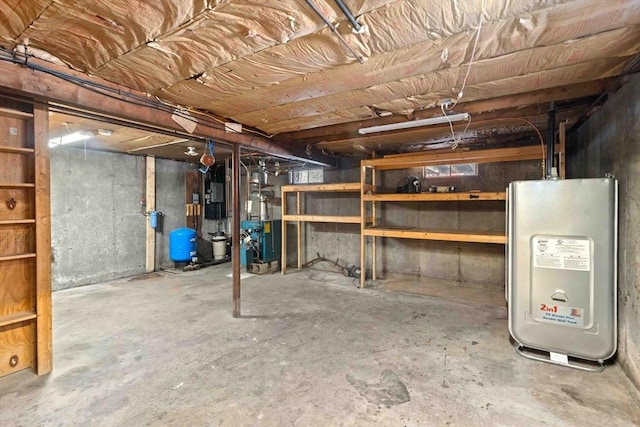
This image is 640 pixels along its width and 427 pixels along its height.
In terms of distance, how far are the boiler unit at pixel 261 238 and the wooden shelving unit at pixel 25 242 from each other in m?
3.30

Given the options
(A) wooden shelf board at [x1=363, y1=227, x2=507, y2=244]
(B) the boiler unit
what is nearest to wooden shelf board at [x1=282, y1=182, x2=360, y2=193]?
(A) wooden shelf board at [x1=363, y1=227, x2=507, y2=244]

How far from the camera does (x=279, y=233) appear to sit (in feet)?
19.0

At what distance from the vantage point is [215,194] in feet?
21.3

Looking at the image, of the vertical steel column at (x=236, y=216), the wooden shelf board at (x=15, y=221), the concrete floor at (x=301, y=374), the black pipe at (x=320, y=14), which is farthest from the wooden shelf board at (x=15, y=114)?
the black pipe at (x=320, y=14)

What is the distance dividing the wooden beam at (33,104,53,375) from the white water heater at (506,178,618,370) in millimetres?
3629

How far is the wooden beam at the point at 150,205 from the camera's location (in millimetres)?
5320

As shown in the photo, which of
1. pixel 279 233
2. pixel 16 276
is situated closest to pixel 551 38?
pixel 16 276

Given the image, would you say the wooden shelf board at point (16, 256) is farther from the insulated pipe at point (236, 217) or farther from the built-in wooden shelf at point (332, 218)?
the built-in wooden shelf at point (332, 218)

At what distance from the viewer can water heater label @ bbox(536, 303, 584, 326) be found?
86.7 inches

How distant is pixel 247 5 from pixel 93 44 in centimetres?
101

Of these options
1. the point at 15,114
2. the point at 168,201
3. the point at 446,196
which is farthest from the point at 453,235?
the point at 168,201

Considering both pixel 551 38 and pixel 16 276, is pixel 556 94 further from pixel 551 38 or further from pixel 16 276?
pixel 16 276

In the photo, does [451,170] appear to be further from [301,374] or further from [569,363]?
[301,374]

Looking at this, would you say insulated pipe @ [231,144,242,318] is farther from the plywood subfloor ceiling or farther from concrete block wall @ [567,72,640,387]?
concrete block wall @ [567,72,640,387]
